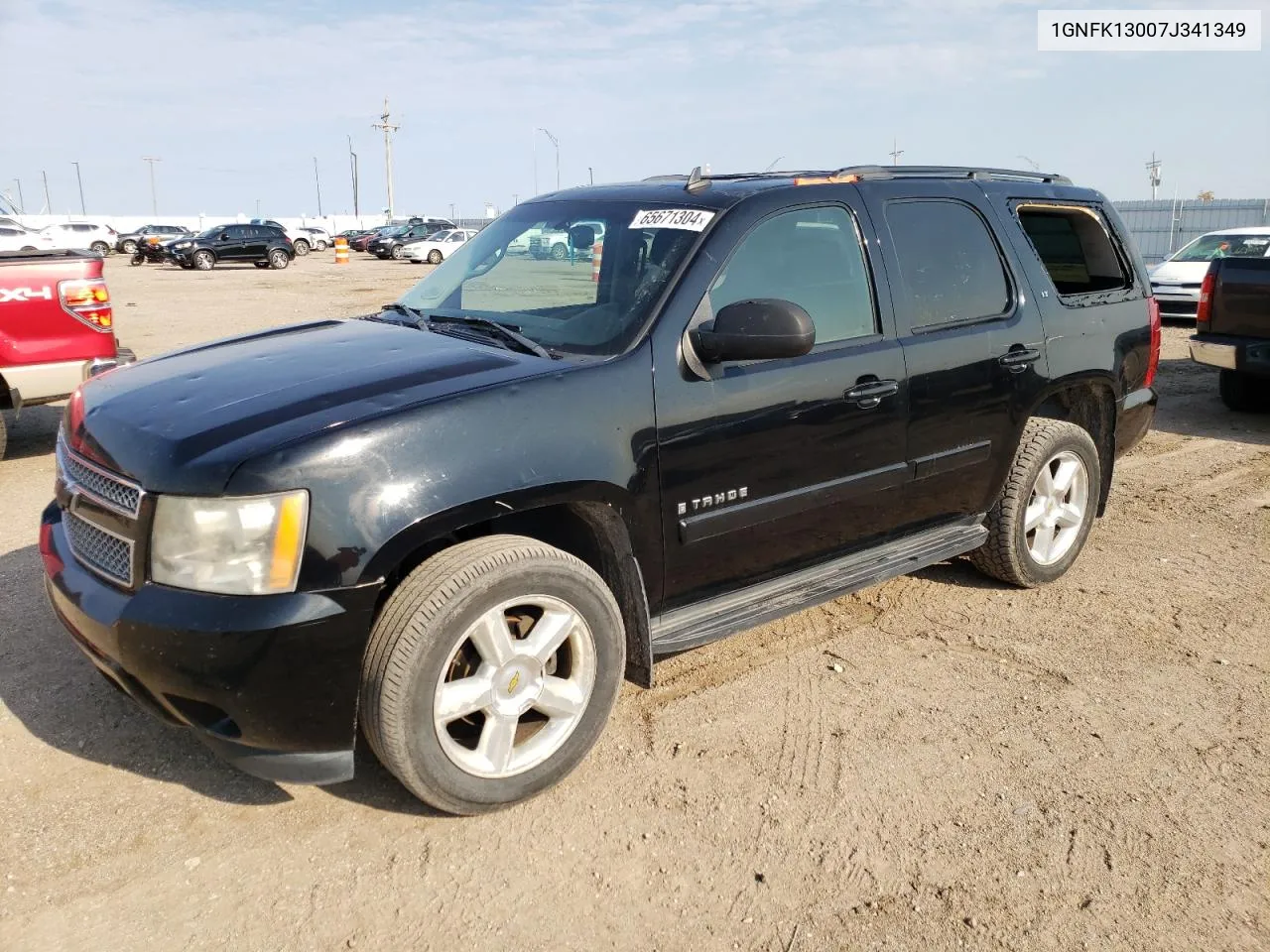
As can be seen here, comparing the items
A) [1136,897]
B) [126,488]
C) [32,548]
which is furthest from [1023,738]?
[32,548]

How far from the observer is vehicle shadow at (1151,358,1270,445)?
8.21 meters

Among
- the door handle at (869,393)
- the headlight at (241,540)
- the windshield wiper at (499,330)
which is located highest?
the windshield wiper at (499,330)

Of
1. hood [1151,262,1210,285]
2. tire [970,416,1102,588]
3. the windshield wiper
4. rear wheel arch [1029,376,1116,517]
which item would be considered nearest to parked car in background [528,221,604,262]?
the windshield wiper

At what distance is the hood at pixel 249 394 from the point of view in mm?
2697

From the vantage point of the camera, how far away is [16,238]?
26.5m

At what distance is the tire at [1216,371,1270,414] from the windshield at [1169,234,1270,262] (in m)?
6.42

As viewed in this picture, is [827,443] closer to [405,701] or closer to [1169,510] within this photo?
[405,701]

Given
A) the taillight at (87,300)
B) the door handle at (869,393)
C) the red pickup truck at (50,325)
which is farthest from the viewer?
the taillight at (87,300)

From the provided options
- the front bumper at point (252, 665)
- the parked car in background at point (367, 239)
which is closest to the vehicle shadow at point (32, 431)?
the front bumper at point (252, 665)

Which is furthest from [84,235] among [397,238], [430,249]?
[430,249]

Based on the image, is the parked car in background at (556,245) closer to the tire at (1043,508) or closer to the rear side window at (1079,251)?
the tire at (1043,508)

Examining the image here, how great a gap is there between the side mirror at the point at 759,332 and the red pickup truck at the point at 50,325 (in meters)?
5.13

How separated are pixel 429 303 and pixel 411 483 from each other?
1570 mm

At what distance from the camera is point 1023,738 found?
348 cm
